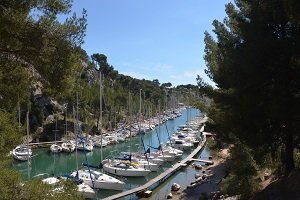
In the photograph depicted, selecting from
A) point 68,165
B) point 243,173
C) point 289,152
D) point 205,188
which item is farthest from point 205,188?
point 68,165

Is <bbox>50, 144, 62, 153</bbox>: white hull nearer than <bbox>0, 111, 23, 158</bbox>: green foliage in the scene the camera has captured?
No

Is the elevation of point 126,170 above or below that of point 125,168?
below

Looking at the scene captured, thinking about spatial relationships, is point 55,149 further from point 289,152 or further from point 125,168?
point 289,152

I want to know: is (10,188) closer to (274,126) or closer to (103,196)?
(274,126)

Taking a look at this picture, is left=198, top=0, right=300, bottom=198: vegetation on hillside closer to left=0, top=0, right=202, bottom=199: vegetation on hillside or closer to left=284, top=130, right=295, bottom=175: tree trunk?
left=284, top=130, right=295, bottom=175: tree trunk

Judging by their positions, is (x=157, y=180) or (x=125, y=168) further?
(x=125, y=168)

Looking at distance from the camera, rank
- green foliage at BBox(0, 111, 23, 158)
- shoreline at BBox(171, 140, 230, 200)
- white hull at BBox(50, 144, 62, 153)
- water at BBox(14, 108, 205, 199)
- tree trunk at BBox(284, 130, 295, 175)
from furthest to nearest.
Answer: white hull at BBox(50, 144, 62, 153) → water at BBox(14, 108, 205, 199) → shoreline at BBox(171, 140, 230, 200) → tree trunk at BBox(284, 130, 295, 175) → green foliage at BBox(0, 111, 23, 158)

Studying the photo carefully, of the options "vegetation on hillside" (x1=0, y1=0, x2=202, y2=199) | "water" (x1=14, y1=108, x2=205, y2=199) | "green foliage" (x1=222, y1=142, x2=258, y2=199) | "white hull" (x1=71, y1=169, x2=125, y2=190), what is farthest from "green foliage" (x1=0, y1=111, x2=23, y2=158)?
"white hull" (x1=71, y1=169, x2=125, y2=190)

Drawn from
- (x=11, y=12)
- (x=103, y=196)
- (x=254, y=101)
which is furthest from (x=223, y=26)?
(x=103, y=196)

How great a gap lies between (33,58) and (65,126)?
6324 centimetres

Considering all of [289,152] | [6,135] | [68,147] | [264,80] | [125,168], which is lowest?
[125,168]

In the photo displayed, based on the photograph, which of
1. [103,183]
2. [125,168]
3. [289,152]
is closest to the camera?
[289,152]

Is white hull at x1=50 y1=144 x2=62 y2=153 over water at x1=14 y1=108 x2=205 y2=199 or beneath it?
over

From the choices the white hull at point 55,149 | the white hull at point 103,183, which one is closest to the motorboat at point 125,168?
the white hull at point 103,183
